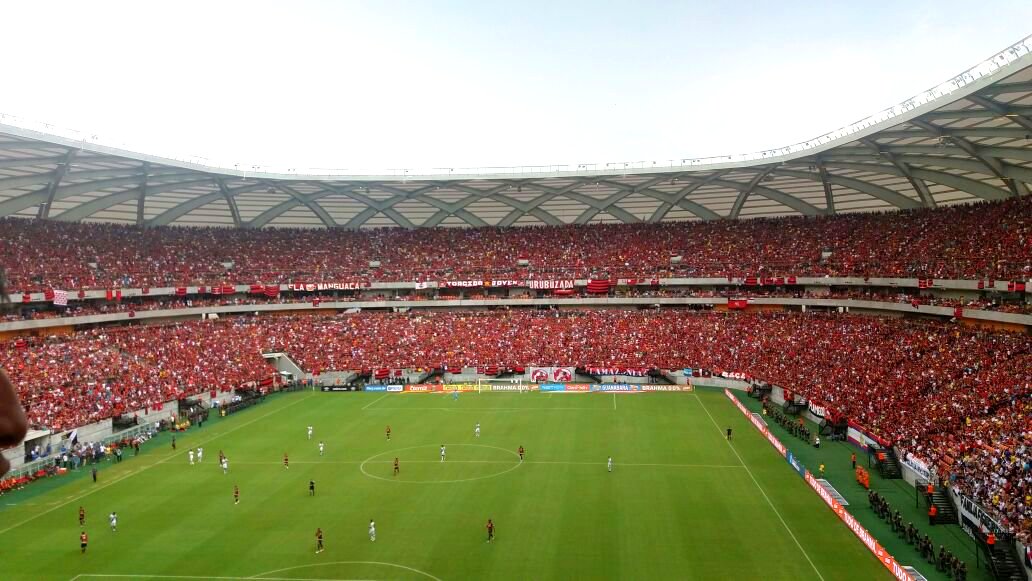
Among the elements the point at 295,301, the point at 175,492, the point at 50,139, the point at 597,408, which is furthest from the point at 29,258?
the point at 597,408

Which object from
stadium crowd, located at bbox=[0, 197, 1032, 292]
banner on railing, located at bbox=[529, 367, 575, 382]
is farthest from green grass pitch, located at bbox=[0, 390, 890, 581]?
stadium crowd, located at bbox=[0, 197, 1032, 292]

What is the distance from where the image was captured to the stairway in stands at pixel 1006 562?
23531 millimetres

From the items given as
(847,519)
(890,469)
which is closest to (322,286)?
(890,469)

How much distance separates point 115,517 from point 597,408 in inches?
1285

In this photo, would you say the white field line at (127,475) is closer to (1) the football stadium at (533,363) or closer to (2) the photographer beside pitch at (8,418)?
(1) the football stadium at (533,363)

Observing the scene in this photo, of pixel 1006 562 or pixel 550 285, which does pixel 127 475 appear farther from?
pixel 550 285

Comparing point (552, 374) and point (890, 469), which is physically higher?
point (552, 374)

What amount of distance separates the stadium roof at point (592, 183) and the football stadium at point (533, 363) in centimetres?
34

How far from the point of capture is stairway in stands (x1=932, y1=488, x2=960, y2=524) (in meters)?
29.1

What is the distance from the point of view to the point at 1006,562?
23891 mm

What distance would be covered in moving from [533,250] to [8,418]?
76090mm

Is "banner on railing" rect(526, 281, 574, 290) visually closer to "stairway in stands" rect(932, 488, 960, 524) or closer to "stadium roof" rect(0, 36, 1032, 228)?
"stadium roof" rect(0, 36, 1032, 228)

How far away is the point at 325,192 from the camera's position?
73.4 meters

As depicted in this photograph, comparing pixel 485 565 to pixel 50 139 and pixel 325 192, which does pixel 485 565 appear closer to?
pixel 50 139
